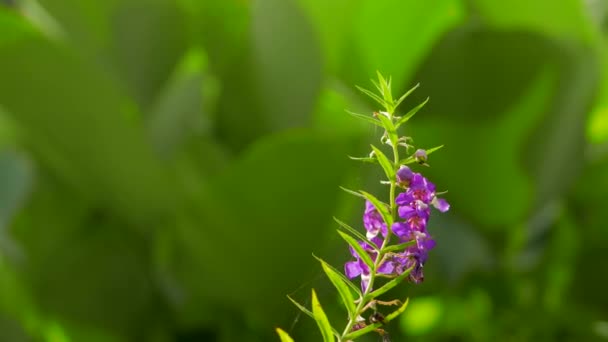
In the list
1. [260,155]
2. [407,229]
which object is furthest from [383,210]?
[260,155]

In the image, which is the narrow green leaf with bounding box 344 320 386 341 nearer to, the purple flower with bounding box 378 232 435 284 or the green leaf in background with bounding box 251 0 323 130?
the purple flower with bounding box 378 232 435 284

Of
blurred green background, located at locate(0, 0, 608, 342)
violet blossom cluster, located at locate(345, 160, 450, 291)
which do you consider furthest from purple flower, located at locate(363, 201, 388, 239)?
blurred green background, located at locate(0, 0, 608, 342)

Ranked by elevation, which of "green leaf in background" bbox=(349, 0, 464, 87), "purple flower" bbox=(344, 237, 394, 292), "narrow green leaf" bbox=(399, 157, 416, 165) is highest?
"green leaf in background" bbox=(349, 0, 464, 87)

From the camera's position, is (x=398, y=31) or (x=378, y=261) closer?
(x=378, y=261)

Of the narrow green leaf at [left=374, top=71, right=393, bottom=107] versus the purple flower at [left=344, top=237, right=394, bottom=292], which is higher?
the narrow green leaf at [left=374, top=71, right=393, bottom=107]

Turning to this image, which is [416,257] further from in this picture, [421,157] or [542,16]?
[542,16]

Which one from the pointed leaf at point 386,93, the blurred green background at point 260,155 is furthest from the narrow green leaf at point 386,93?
the blurred green background at point 260,155
